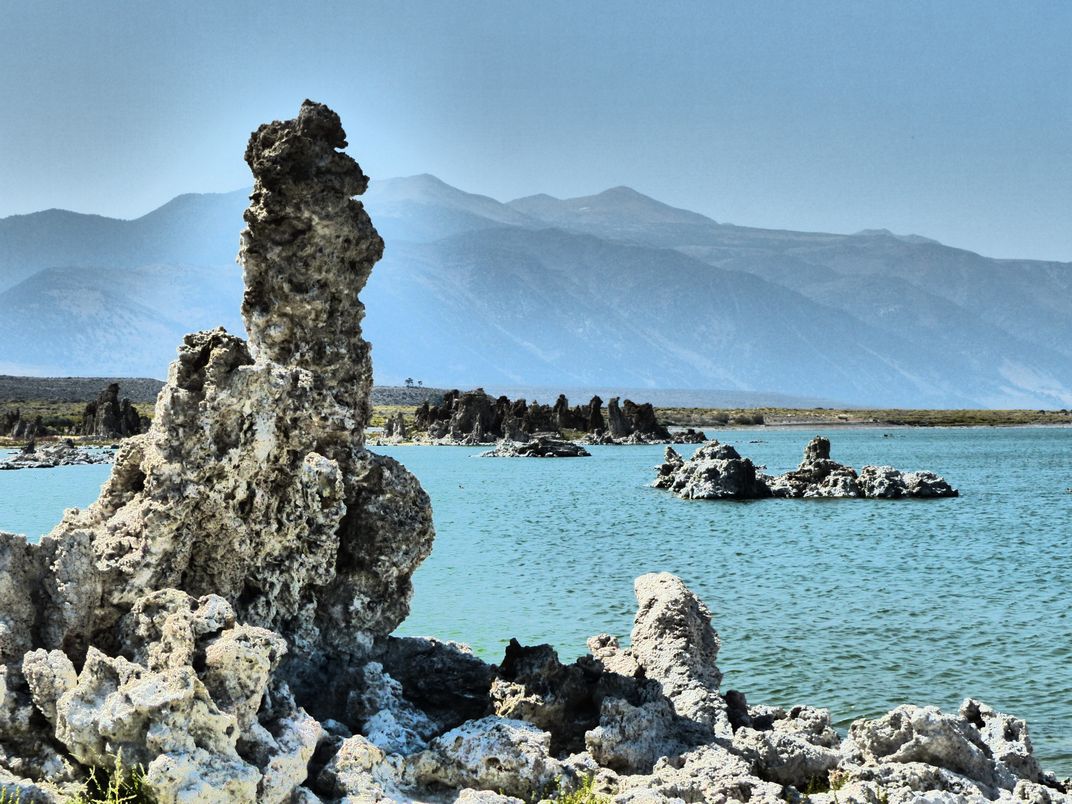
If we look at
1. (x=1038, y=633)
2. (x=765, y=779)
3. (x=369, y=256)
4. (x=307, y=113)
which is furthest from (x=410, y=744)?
(x=1038, y=633)

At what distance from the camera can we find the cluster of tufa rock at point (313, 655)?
26.7 ft

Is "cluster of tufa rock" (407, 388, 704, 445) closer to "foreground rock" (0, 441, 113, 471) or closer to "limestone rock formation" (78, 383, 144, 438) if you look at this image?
"limestone rock formation" (78, 383, 144, 438)

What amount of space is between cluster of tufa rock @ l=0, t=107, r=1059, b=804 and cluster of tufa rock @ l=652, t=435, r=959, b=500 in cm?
4072

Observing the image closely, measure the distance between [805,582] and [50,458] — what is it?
63123 millimetres

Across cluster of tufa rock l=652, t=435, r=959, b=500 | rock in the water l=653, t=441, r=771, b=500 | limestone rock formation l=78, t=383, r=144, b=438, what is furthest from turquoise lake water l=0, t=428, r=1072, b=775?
limestone rock formation l=78, t=383, r=144, b=438

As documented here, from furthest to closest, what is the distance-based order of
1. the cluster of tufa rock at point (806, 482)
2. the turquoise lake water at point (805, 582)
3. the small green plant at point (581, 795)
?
the cluster of tufa rock at point (806, 482)
the turquoise lake water at point (805, 582)
the small green plant at point (581, 795)

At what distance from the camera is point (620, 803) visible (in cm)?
847

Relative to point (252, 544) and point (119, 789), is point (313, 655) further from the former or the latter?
point (119, 789)

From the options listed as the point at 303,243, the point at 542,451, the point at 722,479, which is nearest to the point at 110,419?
the point at 542,451

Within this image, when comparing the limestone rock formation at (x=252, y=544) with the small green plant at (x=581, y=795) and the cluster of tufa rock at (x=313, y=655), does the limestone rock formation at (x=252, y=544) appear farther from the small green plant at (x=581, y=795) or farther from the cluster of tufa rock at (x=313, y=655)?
the small green plant at (x=581, y=795)

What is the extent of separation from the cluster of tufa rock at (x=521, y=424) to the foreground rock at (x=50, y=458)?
45348 mm

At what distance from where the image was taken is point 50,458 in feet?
255

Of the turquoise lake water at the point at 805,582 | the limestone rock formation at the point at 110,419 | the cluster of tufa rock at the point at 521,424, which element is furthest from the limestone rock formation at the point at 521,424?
the turquoise lake water at the point at 805,582

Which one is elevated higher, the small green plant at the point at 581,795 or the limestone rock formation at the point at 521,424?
the limestone rock formation at the point at 521,424
